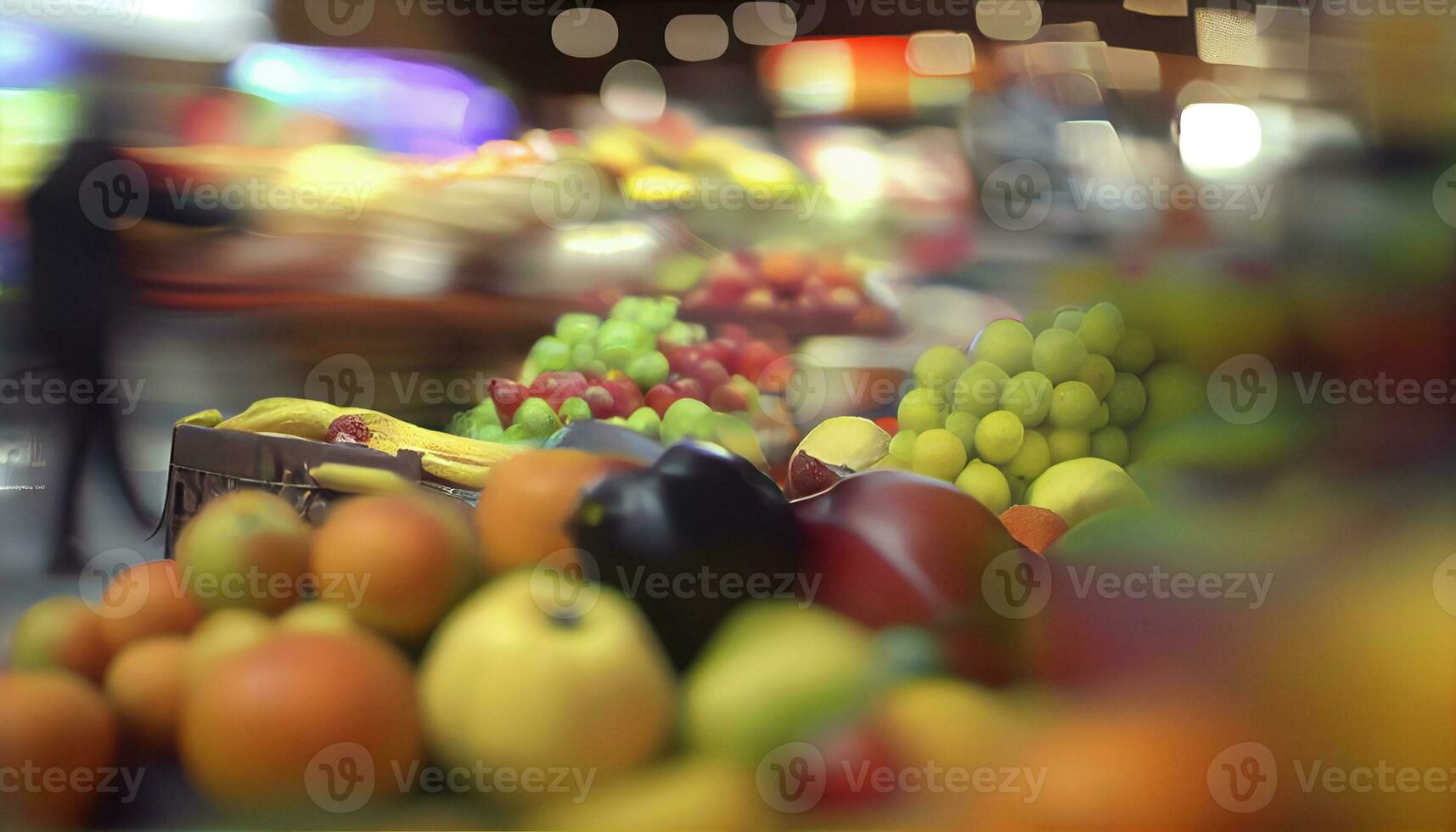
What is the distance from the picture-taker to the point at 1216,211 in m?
0.98

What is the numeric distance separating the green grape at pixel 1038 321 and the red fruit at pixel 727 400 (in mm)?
299

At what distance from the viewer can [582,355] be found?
99 cm

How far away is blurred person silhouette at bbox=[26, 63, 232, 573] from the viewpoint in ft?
3.09

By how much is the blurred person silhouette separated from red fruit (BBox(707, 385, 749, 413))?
499 millimetres

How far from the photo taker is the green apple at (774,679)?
87cm

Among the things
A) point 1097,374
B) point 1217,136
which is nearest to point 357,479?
point 1097,374

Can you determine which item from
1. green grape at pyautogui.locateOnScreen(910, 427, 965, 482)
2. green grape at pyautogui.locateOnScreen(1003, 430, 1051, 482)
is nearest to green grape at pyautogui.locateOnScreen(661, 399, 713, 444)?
green grape at pyautogui.locateOnScreen(910, 427, 965, 482)

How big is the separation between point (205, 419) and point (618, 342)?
414mm

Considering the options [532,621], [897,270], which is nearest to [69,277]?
[532,621]

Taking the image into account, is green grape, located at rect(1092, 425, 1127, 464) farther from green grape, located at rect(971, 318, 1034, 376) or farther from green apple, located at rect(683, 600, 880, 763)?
green apple, located at rect(683, 600, 880, 763)

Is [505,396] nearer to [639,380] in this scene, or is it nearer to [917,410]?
[639,380]

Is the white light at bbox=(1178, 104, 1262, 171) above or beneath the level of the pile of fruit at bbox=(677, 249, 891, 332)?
above

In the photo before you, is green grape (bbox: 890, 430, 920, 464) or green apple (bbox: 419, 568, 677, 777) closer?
green apple (bbox: 419, 568, 677, 777)

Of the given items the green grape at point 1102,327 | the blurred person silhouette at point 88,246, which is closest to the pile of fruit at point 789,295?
the green grape at point 1102,327
